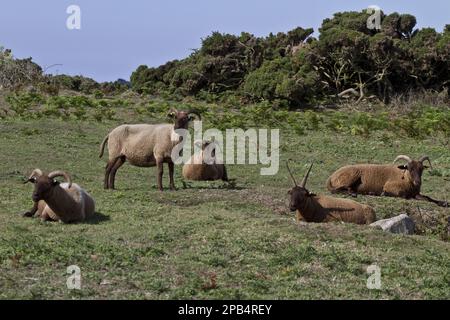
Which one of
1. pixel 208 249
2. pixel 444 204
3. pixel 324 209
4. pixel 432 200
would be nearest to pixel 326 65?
pixel 432 200

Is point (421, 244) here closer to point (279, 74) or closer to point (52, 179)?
point (52, 179)

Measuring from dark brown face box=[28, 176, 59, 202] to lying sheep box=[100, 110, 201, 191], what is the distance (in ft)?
12.4

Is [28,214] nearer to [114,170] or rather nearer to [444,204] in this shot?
[114,170]

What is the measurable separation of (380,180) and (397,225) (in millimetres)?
4049

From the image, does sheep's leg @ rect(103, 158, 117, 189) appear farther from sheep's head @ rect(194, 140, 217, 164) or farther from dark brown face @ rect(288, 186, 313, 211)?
dark brown face @ rect(288, 186, 313, 211)

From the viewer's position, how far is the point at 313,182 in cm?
1916

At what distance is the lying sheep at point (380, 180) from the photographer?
16.7m

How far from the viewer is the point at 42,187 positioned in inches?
505

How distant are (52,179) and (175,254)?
3.31 m

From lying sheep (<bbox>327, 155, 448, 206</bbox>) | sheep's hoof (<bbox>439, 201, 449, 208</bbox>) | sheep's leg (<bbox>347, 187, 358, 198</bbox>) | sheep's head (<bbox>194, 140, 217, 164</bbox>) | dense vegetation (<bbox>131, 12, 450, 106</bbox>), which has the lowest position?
sheep's hoof (<bbox>439, 201, 449, 208</bbox>)

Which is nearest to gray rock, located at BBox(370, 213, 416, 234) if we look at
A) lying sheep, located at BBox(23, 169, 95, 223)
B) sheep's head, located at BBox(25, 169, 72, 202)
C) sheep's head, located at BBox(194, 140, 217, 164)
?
lying sheep, located at BBox(23, 169, 95, 223)

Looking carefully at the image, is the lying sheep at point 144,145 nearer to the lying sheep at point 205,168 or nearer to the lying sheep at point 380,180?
the lying sheep at point 205,168

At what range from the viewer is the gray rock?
42.1 feet
